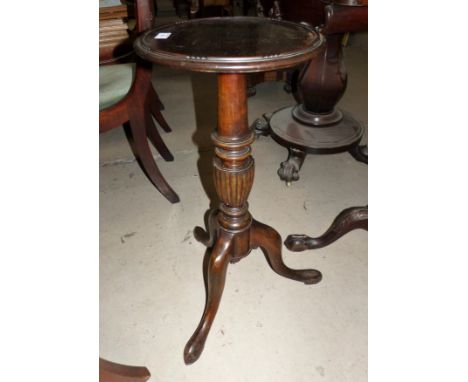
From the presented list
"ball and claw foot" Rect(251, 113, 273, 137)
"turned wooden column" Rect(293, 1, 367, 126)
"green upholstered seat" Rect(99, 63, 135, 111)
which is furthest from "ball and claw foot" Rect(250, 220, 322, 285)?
"ball and claw foot" Rect(251, 113, 273, 137)

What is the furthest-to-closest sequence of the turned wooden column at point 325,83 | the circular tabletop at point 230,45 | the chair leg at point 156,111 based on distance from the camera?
the chair leg at point 156,111, the turned wooden column at point 325,83, the circular tabletop at point 230,45

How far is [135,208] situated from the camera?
76.9 inches

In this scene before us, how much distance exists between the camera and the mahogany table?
0.94 meters

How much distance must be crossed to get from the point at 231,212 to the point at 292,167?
88cm

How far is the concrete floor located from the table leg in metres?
0.08

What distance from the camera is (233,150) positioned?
1.16 metres

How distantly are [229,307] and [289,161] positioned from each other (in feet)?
2.98

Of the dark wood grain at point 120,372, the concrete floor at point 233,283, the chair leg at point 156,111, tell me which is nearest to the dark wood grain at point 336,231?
the concrete floor at point 233,283

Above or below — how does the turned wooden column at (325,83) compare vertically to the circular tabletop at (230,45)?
below

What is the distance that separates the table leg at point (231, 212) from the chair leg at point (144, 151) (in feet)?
1.87

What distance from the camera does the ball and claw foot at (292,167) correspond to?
2.08 m

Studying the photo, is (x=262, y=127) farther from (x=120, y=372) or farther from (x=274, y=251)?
(x=120, y=372)

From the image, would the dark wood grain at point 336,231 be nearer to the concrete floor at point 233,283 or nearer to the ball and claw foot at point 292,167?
the concrete floor at point 233,283

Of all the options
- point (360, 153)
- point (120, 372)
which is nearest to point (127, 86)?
point (120, 372)
